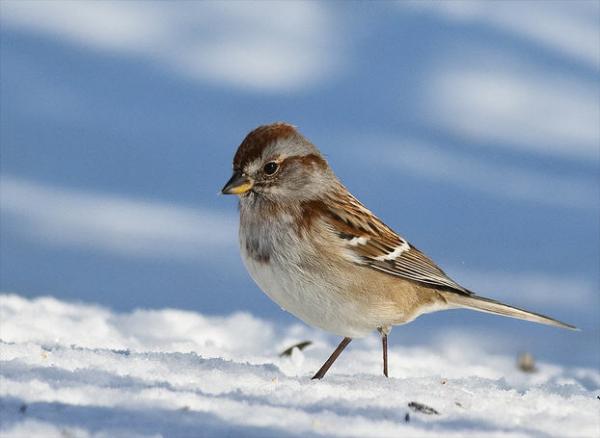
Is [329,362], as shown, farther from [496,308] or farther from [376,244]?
[496,308]

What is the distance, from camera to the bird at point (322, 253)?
6539 millimetres

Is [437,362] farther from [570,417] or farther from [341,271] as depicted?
[570,417]

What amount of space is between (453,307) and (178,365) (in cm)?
244

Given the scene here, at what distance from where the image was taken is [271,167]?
6.93 m

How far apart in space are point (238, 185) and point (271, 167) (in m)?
0.30

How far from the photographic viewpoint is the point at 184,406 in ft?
16.2

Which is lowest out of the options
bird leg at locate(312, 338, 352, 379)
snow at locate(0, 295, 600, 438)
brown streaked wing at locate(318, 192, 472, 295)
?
snow at locate(0, 295, 600, 438)

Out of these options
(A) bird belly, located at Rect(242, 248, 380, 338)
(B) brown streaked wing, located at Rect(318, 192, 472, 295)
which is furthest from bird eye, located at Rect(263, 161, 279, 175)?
(A) bird belly, located at Rect(242, 248, 380, 338)

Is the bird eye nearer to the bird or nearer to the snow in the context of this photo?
the bird

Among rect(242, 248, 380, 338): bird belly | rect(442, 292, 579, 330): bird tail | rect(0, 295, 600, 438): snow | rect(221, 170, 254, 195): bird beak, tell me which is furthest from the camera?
rect(442, 292, 579, 330): bird tail

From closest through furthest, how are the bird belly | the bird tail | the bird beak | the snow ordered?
the snow < the bird belly < the bird beak < the bird tail

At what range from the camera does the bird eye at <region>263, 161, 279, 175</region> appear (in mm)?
6918

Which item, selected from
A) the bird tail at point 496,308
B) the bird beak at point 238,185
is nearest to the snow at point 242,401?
the bird tail at point 496,308

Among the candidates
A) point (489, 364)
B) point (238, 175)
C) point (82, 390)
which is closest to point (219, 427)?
point (82, 390)
